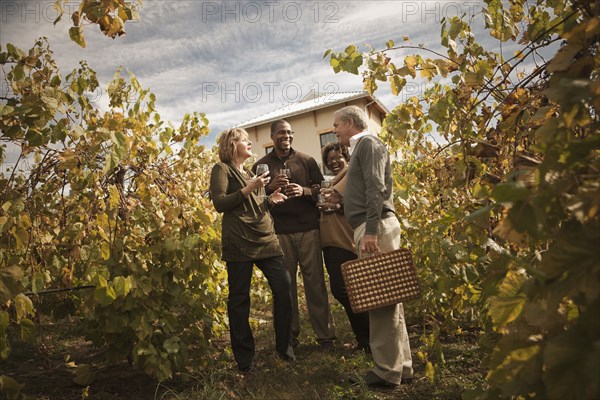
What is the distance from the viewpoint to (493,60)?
2.75 meters

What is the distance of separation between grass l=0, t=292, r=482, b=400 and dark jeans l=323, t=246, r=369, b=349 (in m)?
0.18

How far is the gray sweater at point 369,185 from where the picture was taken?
2918 millimetres

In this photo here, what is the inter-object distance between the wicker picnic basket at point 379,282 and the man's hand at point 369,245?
63 mm

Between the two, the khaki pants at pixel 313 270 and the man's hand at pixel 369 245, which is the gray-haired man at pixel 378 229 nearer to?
the man's hand at pixel 369 245

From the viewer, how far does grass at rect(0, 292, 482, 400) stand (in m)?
2.92

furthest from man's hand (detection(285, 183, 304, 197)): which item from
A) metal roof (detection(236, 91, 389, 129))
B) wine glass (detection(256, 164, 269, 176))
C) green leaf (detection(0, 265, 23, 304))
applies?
metal roof (detection(236, 91, 389, 129))

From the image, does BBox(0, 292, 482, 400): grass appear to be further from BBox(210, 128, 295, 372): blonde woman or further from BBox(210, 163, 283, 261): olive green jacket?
BBox(210, 163, 283, 261): olive green jacket

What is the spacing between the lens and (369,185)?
2949 millimetres

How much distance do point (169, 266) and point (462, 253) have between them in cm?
206

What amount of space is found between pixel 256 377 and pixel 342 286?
106 centimetres

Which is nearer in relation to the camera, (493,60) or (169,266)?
(493,60)

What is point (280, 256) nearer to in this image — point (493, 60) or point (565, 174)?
point (493, 60)

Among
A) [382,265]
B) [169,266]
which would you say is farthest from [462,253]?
[169,266]

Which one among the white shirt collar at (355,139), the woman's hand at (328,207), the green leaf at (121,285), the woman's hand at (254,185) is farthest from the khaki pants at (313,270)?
the green leaf at (121,285)
